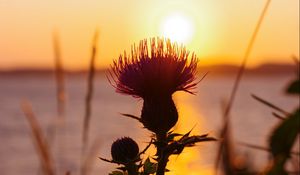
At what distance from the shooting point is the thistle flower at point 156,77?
2.11 meters

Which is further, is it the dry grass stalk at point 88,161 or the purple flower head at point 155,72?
the dry grass stalk at point 88,161

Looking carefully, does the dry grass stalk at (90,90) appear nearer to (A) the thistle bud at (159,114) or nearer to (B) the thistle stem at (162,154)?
(A) the thistle bud at (159,114)

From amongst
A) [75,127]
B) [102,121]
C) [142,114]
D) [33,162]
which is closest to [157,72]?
[142,114]

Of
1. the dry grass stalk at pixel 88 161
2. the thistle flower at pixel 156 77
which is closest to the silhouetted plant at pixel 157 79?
the thistle flower at pixel 156 77

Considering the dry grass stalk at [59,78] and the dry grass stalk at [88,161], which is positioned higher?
the dry grass stalk at [59,78]

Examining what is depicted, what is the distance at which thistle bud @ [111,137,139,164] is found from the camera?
73.5 inches

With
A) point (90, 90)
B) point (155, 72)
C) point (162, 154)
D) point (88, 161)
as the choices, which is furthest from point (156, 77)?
point (88, 161)

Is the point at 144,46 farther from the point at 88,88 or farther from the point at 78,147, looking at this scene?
the point at 78,147

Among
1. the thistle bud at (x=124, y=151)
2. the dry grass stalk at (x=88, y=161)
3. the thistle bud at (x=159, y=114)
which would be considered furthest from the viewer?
the dry grass stalk at (x=88, y=161)

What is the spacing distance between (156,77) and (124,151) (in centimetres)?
32

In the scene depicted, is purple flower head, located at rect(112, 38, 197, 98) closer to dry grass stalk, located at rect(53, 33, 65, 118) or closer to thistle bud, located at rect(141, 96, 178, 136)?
thistle bud, located at rect(141, 96, 178, 136)

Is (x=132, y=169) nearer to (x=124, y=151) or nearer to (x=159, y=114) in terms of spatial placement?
(x=124, y=151)

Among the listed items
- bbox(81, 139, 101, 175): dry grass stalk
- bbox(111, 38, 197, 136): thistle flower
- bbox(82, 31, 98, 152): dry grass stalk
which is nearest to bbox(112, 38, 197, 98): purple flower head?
bbox(111, 38, 197, 136): thistle flower

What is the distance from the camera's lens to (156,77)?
6.89 feet
